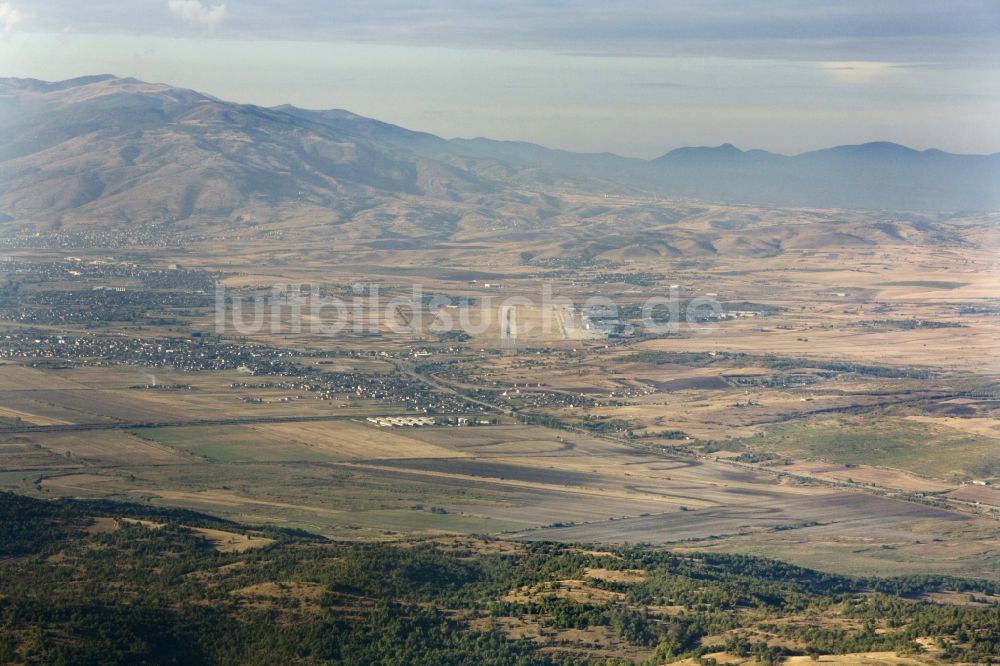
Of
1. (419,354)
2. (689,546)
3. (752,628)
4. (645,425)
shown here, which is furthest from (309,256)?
(752,628)

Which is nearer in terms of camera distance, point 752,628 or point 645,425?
point 752,628

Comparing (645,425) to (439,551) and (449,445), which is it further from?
(439,551)

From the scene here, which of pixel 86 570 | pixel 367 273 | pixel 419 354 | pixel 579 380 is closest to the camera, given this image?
pixel 86 570

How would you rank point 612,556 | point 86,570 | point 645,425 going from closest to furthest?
point 86,570 → point 612,556 → point 645,425

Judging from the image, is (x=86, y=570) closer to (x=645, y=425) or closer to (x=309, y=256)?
(x=645, y=425)

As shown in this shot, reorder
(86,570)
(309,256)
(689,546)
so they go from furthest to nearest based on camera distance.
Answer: (309,256) < (689,546) < (86,570)

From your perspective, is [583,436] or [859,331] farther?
[859,331]

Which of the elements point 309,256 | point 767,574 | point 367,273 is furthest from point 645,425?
point 309,256
